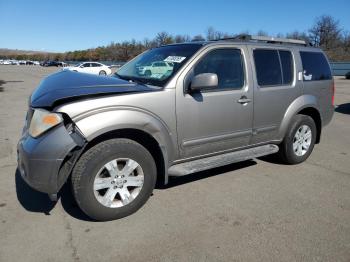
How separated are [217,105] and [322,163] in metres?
2.55

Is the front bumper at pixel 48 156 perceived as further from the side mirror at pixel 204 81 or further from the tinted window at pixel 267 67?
the tinted window at pixel 267 67

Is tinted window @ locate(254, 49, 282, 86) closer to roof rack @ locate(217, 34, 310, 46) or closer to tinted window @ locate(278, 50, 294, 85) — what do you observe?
tinted window @ locate(278, 50, 294, 85)

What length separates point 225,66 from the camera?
424 centimetres

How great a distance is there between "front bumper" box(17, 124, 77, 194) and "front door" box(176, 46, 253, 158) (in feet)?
4.19

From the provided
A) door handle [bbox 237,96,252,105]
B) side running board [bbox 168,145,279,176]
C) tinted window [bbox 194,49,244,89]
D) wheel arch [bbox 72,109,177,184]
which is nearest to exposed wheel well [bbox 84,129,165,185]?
wheel arch [bbox 72,109,177,184]

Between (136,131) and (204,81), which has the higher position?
(204,81)

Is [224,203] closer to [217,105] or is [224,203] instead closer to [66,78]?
[217,105]

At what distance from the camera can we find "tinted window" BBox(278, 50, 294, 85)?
4.94 meters

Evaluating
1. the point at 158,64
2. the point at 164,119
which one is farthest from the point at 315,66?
the point at 164,119

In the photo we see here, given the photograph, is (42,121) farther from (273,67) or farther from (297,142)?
(297,142)

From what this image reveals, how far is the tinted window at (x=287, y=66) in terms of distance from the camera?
494 cm

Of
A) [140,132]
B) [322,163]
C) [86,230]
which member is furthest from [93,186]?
[322,163]

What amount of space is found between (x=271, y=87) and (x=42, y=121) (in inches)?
120

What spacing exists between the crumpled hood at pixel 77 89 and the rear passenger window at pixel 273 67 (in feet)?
5.53
